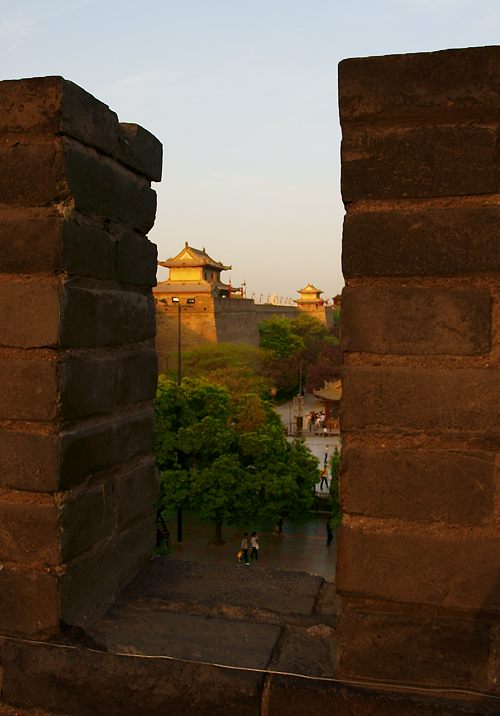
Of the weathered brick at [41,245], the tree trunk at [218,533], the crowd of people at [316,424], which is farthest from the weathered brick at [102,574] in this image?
the crowd of people at [316,424]

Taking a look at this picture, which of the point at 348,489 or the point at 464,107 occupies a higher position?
the point at 464,107

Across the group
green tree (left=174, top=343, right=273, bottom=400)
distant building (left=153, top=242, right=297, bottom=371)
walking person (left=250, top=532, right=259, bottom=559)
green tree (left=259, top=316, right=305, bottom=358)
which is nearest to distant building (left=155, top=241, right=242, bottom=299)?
distant building (left=153, top=242, right=297, bottom=371)

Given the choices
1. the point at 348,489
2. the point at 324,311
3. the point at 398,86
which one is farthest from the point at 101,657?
the point at 324,311

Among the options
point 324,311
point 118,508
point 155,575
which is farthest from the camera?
point 324,311

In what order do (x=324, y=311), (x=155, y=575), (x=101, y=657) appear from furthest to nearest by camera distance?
1. (x=324, y=311)
2. (x=155, y=575)
3. (x=101, y=657)

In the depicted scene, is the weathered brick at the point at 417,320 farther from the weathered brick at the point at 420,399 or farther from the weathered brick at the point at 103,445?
the weathered brick at the point at 103,445

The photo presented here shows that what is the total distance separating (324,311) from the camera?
278 ft

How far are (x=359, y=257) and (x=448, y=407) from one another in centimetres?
55

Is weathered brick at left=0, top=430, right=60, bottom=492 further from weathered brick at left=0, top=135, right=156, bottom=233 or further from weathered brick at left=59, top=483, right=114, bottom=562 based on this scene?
weathered brick at left=0, top=135, right=156, bottom=233

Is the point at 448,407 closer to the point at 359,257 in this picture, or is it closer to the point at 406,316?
the point at 406,316

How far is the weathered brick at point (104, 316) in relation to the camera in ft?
8.42

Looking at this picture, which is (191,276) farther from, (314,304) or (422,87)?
(422,87)

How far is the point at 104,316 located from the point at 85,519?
2.68 ft

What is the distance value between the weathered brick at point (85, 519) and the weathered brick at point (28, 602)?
0.13m
